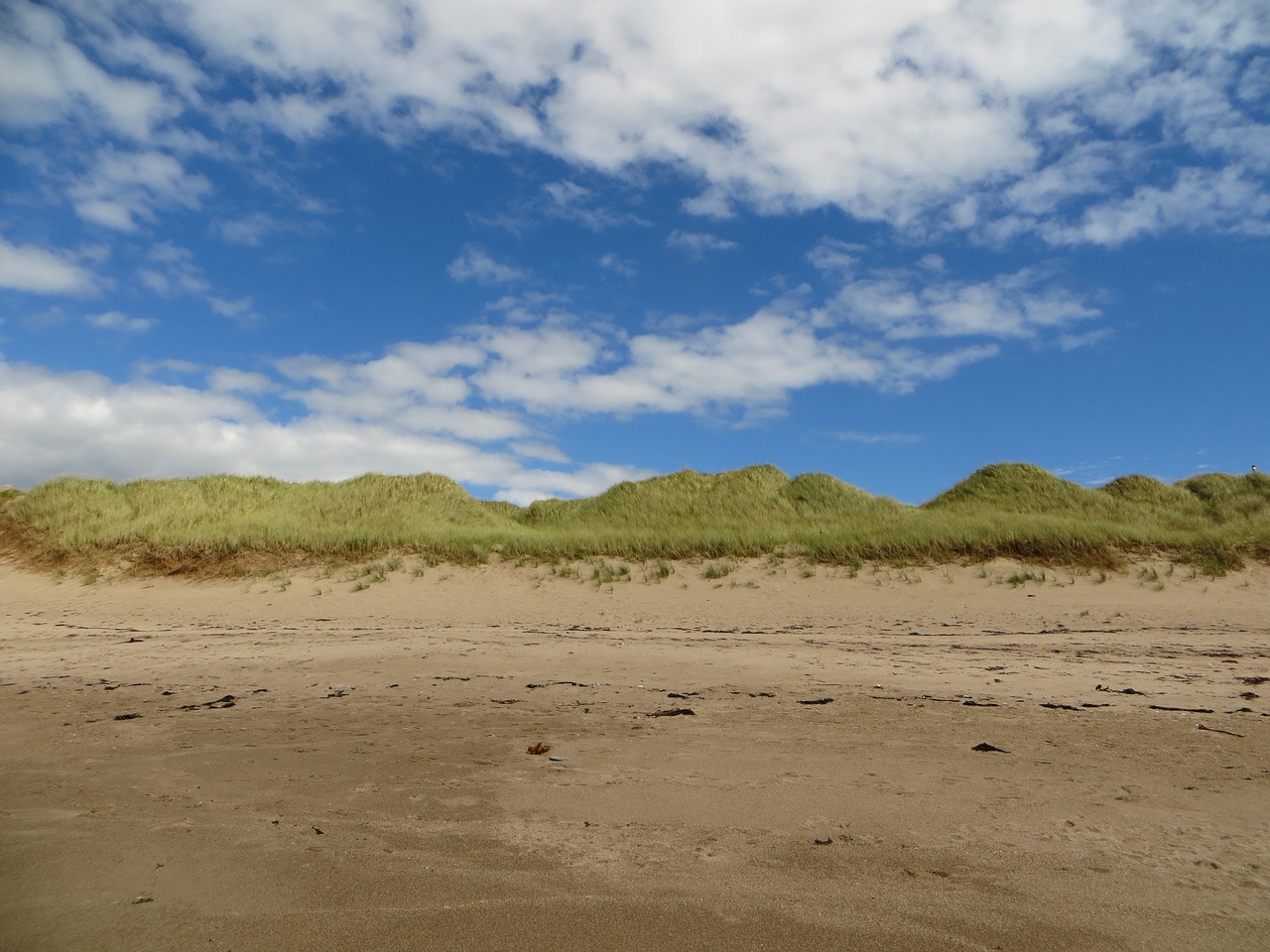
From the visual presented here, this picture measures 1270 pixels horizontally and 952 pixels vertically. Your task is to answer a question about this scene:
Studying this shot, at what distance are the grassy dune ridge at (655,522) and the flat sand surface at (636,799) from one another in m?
9.19

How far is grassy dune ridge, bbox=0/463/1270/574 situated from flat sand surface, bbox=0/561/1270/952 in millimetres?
9189

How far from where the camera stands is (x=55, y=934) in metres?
2.76

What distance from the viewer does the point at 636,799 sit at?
13.7 ft

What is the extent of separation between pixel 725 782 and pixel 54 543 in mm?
23131

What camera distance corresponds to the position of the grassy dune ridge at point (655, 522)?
19.1m

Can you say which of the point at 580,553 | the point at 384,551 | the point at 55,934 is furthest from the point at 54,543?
the point at 55,934

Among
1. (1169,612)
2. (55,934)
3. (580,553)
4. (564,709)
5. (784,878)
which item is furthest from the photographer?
(580,553)

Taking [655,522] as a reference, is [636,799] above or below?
below

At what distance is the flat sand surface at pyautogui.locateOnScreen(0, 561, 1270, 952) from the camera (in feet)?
9.33

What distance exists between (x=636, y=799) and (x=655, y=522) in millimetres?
23742

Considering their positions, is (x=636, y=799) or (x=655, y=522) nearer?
(x=636, y=799)

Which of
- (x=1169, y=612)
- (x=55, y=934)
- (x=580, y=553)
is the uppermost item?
(x=580, y=553)

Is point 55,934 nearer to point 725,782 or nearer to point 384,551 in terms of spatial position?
point 725,782

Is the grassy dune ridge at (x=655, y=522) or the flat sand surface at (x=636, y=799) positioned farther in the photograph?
the grassy dune ridge at (x=655, y=522)
